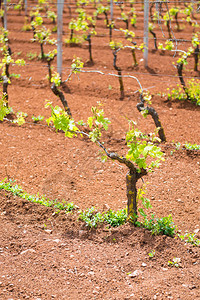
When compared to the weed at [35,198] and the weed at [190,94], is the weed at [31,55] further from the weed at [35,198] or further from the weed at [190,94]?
the weed at [35,198]

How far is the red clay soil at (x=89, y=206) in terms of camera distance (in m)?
3.71

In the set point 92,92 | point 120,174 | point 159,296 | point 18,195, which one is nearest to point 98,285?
point 159,296

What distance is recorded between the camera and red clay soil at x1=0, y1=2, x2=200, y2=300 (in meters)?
3.71

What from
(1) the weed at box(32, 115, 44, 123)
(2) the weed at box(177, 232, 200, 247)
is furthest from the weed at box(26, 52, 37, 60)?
(2) the weed at box(177, 232, 200, 247)

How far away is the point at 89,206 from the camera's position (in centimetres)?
500

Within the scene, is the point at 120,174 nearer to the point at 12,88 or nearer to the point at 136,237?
the point at 136,237

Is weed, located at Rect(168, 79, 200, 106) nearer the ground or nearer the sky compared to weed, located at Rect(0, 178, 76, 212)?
nearer the sky

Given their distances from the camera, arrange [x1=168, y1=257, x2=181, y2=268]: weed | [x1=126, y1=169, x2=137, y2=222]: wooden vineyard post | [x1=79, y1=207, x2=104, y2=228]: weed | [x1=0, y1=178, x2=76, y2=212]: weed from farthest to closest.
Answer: [x1=0, y1=178, x2=76, y2=212]: weed, [x1=79, y1=207, x2=104, y2=228]: weed, [x1=126, y1=169, x2=137, y2=222]: wooden vineyard post, [x1=168, y1=257, x2=181, y2=268]: weed

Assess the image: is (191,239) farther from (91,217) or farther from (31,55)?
(31,55)

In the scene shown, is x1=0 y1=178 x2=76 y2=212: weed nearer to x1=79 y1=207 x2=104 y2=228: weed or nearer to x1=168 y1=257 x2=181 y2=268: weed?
x1=79 y1=207 x2=104 y2=228: weed

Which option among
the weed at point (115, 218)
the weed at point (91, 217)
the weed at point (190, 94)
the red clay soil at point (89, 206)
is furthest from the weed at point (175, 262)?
the weed at point (190, 94)

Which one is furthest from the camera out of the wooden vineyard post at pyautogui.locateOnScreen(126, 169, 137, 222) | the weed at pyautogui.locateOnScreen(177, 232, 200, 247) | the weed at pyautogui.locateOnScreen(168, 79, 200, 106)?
the weed at pyautogui.locateOnScreen(168, 79, 200, 106)

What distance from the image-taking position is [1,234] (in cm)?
442

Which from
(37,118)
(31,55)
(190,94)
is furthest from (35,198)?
(31,55)
